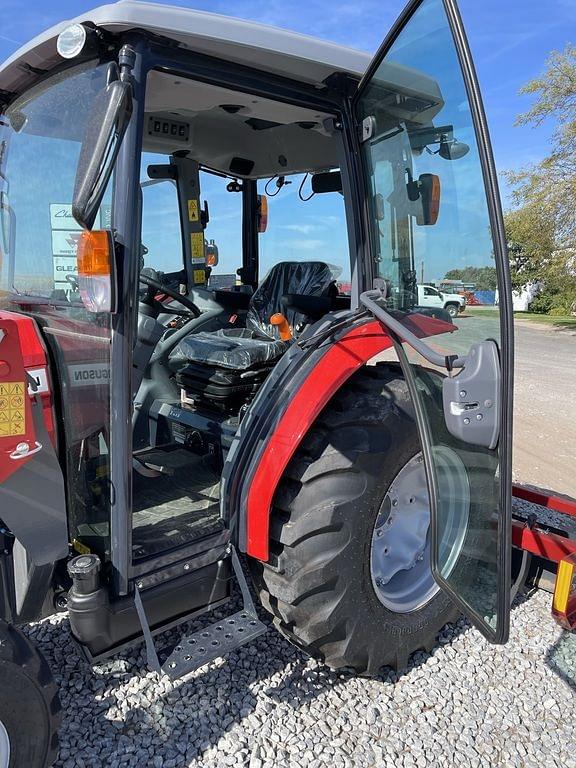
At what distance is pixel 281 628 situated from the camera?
7.15 ft

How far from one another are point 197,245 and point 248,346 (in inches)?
39.3

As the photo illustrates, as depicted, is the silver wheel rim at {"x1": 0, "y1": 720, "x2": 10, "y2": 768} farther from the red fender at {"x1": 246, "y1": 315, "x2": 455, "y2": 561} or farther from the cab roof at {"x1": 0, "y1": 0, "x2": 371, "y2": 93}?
the cab roof at {"x1": 0, "y1": 0, "x2": 371, "y2": 93}

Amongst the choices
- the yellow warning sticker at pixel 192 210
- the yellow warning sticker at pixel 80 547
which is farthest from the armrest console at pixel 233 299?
the yellow warning sticker at pixel 80 547

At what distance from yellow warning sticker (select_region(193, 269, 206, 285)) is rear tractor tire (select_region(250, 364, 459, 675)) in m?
1.60

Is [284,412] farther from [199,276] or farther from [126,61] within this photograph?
[199,276]

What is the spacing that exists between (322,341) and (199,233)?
1.58 m

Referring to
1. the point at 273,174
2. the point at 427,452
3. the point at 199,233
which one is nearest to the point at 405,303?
the point at 427,452

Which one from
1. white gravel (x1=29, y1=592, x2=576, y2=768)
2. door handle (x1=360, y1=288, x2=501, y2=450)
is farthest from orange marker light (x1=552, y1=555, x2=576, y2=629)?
door handle (x1=360, y1=288, x2=501, y2=450)

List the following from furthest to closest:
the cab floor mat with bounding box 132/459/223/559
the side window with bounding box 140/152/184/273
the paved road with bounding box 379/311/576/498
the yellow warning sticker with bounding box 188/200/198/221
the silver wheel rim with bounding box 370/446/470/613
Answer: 1. the yellow warning sticker with bounding box 188/200/198/221
2. the side window with bounding box 140/152/184/273
3. the silver wheel rim with bounding box 370/446/470/613
4. the cab floor mat with bounding box 132/459/223/559
5. the paved road with bounding box 379/311/576/498

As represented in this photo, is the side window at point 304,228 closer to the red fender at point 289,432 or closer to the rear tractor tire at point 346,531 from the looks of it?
the red fender at point 289,432

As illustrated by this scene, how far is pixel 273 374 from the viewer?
2211mm

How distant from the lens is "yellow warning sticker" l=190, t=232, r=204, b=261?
134 inches

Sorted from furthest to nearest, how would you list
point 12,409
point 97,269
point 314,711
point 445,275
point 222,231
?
1. point 222,231
2. point 314,711
3. point 445,275
4. point 12,409
5. point 97,269

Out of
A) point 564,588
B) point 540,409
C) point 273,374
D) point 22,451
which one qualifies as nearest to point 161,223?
point 273,374
